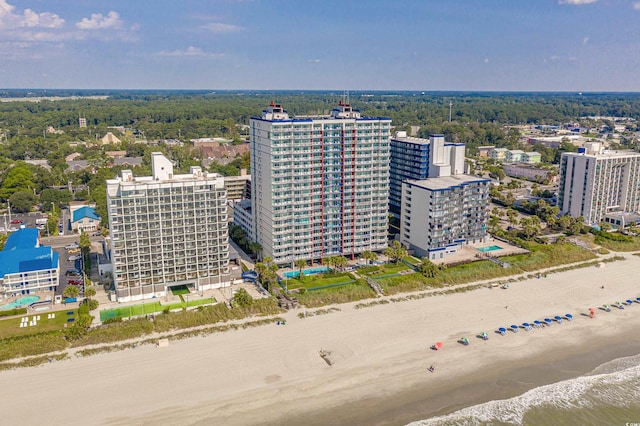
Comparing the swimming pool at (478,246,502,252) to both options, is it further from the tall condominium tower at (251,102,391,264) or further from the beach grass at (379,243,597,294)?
the tall condominium tower at (251,102,391,264)

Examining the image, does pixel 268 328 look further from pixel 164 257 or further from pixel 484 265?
pixel 484 265

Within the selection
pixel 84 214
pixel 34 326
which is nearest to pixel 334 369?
pixel 34 326

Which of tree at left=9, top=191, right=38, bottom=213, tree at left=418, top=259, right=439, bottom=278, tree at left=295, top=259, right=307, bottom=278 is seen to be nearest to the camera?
tree at left=295, top=259, right=307, bottom=278

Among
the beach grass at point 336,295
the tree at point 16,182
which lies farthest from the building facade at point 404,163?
the tree at point 16,182

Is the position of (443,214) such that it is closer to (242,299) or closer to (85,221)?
(242,299)

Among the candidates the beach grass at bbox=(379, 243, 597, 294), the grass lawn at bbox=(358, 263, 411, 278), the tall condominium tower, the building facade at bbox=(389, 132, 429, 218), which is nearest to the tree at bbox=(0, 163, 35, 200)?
the tall condominium tower

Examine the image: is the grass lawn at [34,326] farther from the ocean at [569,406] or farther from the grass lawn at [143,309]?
the ocean at [569,406]
